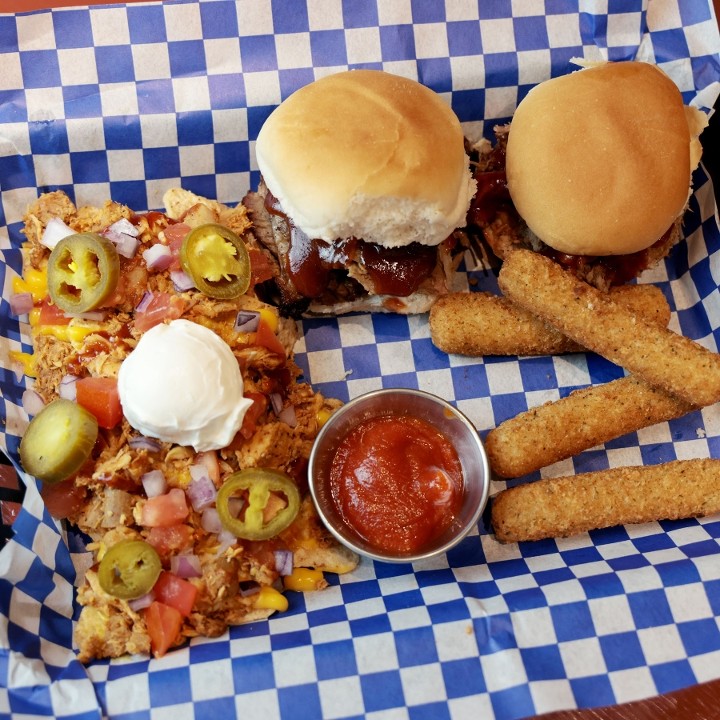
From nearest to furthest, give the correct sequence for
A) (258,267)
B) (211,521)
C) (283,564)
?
(211,521) → (283,564) → (258,267)

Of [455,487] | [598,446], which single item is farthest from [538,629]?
[598,446]

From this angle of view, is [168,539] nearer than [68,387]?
Yes

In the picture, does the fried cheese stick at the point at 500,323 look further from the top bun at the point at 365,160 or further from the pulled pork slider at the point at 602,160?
the top bun at the point at 365,160

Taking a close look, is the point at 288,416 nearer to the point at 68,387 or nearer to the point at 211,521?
the point at 211,521

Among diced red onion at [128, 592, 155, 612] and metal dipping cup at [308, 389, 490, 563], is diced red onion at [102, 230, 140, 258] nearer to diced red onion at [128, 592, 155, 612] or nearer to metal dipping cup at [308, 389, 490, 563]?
metal dipping cup at [308, 389, 490, 563]

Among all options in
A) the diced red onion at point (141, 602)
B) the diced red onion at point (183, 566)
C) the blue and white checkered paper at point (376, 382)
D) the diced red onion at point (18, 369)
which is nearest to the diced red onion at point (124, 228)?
the blue and white checkered paper at point (376, 382)

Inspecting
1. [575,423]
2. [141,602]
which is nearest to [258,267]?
[141,602]

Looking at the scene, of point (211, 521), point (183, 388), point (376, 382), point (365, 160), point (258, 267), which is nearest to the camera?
point (183, 388)

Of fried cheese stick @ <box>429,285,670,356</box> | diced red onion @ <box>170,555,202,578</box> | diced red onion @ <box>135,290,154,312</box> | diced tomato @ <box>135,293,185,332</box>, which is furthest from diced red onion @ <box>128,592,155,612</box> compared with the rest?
fried cheese stick @ <box>429,285,670,356</box>
